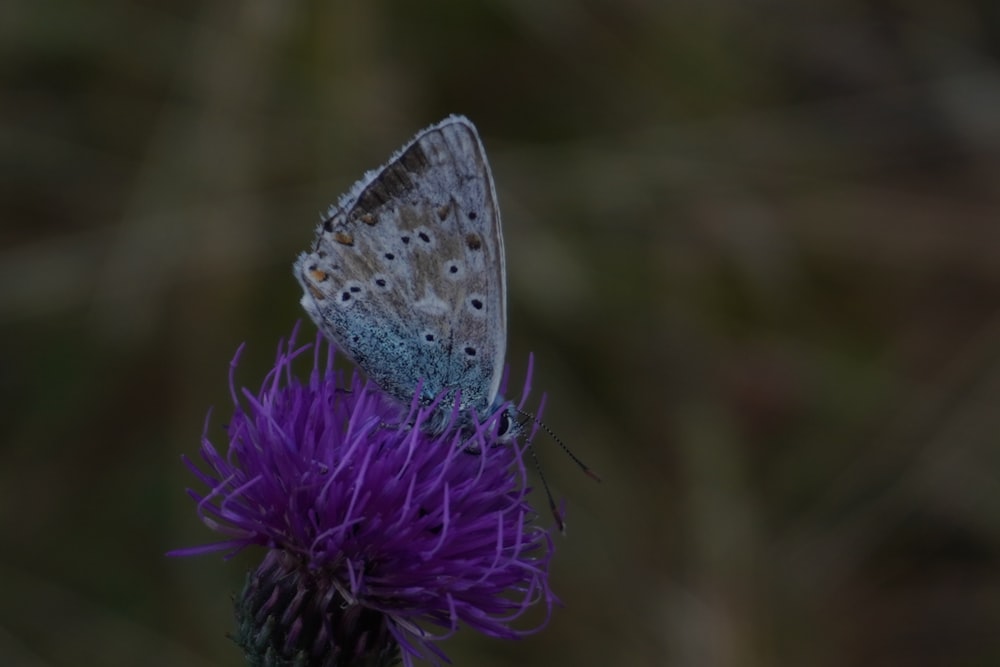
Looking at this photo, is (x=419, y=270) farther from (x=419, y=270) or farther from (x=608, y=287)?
(x=608, y=287)

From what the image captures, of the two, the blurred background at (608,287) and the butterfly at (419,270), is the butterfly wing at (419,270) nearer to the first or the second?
the butterfly at (419,270)

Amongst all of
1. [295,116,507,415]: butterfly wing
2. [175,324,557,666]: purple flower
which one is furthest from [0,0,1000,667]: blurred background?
[175,324,557,666]: purple flower

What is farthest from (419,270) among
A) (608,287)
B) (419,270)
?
(608,287)

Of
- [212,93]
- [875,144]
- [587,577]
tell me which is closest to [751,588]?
[587,577]

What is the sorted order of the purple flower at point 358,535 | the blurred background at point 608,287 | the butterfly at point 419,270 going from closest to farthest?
the purple flower at point 358,535, the butterfly at point 419,270, the blurred background at point 608,287

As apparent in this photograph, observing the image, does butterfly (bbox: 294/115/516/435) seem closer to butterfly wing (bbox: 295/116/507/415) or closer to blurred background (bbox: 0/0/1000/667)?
butterfly wing (bbox: 295/116/507/415)

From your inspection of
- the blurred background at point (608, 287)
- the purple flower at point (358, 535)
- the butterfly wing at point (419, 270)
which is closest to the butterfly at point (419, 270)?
the butterfly wing at point (419, 270)
